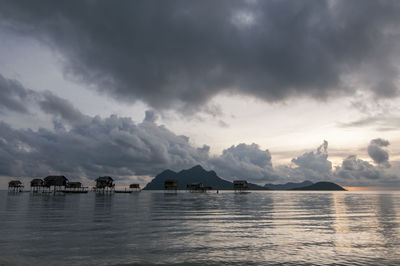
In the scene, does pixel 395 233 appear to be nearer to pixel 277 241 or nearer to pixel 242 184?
pixel 277 241

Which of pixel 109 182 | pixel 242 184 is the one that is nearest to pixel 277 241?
pixel 109 182

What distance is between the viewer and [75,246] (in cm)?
1723

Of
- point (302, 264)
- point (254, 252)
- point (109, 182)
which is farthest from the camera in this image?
point (109, 182)

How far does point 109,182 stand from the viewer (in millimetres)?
133750

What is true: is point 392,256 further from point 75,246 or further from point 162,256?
point 75,246

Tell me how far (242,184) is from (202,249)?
467 ft

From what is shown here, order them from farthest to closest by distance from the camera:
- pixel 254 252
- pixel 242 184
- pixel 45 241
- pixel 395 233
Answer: pixel 242 184 < pixel 395 233 < pixel 45 241 < pixel 254 252

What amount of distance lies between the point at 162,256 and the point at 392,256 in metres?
12.8

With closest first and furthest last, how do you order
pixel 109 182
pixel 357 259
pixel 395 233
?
pixel 357 259
pixel 395 233
pixel 109 182

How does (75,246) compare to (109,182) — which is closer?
(75,246)

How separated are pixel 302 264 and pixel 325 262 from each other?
1.37 m

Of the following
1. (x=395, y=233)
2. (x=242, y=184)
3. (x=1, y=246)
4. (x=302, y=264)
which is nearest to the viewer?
(x=302, y=264)

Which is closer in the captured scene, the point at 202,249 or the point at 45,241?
the point at 202,249

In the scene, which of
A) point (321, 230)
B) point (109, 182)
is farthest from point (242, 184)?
point (321, 230)
